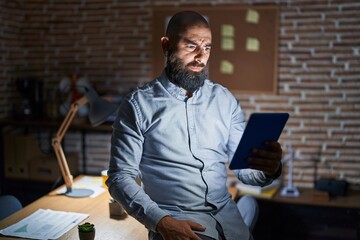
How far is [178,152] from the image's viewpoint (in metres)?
1.98

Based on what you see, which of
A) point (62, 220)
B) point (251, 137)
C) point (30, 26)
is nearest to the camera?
point (251, 137)

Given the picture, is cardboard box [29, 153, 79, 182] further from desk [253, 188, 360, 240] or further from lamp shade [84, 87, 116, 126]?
desk [253, 188, 360, 240]

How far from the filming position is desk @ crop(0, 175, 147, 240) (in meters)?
2.16

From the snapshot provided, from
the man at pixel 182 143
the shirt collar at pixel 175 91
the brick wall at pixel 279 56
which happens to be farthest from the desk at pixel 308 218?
the shirt collar at pixel 175 91

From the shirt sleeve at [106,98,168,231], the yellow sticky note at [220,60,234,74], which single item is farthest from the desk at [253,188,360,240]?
the shirt sleeve at [106,98,168,231]

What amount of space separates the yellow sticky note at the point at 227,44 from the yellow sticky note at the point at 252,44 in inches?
5.0

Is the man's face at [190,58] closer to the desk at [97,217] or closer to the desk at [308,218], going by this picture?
the desk at [97,217]

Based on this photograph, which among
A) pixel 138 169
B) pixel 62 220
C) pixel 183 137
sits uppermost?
pixel 183 137

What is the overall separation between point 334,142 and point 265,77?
79 cm

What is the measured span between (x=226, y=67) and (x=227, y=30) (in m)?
0.31

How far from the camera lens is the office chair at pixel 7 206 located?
8.22 feet

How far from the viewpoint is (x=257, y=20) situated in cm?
391

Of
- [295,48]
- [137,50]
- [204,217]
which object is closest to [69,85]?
[137,50]

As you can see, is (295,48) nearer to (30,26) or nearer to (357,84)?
(357,84)
